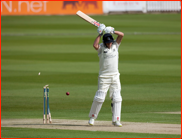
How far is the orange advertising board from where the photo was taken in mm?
33031

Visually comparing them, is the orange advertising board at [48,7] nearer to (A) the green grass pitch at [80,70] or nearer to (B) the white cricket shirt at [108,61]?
(A) the green grass pitch at [80,70]

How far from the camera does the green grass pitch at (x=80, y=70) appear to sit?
33.0ft

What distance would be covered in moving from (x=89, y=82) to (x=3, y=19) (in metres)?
21.0

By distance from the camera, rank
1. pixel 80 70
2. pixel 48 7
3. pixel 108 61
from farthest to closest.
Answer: pixel 48 7 < pixel 80 70 < pixel 108 61

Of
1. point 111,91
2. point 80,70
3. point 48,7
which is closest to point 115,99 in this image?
point 111,91

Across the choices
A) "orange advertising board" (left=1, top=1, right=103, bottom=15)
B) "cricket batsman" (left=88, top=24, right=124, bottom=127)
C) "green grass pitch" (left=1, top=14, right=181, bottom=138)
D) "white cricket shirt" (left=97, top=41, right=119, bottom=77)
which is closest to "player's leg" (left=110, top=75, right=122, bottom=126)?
"cricket batsman" (left=88, top=24, right=124, bottom=127)

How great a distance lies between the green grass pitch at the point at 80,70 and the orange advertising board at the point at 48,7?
8.02ft

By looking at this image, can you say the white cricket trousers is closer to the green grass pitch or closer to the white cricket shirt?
the white cricket shirt

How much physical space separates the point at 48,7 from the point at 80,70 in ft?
61.7

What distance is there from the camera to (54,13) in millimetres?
34312

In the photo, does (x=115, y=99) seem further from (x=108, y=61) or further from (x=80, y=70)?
(x=80, y=70)

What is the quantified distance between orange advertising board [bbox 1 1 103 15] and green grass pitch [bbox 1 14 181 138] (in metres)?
2.44

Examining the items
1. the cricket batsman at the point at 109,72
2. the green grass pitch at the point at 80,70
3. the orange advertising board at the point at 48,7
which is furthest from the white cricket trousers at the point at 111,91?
the orange advertising board at the point at 48,7

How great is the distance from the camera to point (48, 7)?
3362 cm
